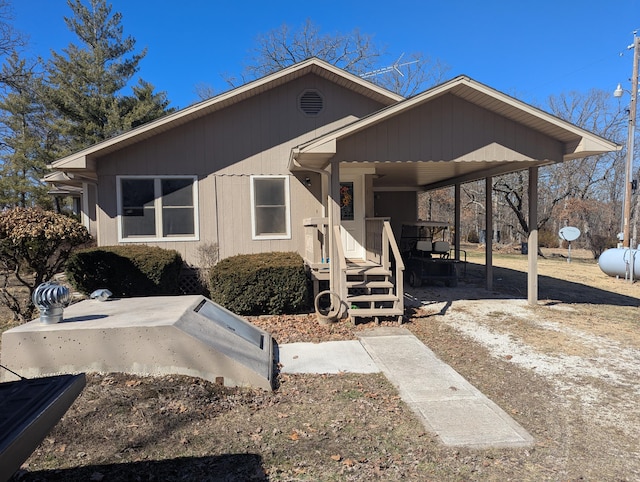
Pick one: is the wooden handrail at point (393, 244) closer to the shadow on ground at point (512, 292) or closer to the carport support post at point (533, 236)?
the shadow on ground at point (512, 292)

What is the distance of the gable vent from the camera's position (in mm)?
9953

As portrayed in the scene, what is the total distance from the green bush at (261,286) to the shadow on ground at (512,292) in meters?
2.60

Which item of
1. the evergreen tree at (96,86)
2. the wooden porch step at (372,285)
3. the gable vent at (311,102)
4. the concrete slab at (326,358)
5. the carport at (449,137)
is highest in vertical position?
the evergreen tree at (96,86)

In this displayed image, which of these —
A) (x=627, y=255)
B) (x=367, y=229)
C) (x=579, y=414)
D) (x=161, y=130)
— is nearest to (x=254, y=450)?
(x=579, y=414)

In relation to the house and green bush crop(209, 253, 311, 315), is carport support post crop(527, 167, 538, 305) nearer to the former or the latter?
the house

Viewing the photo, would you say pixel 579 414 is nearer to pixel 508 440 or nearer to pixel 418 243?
pixel 508 440

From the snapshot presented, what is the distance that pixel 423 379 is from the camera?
485cm

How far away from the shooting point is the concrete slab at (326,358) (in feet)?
17.1

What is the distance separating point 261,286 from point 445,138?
4.33 metres

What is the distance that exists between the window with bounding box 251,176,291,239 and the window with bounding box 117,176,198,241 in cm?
138

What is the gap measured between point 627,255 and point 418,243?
7222mm

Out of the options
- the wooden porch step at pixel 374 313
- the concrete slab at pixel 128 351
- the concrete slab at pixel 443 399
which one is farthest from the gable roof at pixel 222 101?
the concrete slab at pixel 443 399

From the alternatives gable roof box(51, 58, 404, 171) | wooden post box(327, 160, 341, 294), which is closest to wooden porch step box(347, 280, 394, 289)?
wooden post box(327, 160, 341, 294)

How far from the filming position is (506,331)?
697cm
